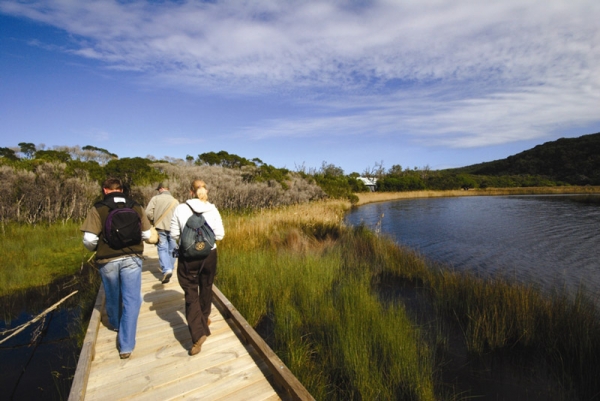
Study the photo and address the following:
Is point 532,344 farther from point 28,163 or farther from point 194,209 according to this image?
point 28,163

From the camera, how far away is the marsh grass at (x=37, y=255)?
7027mm

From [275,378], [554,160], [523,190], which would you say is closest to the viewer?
[275,378]

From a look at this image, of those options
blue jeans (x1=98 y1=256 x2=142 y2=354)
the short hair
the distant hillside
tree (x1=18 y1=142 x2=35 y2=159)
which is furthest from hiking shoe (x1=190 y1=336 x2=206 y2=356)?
the distant hillside

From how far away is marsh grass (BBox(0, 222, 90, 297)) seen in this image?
7027 millimetres

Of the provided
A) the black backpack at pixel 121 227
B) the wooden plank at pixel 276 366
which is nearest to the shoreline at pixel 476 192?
the wooden plank at pixel 276 366

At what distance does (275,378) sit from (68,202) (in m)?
14.2

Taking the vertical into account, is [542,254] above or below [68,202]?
below

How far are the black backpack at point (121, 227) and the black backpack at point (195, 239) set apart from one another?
1.60 feet

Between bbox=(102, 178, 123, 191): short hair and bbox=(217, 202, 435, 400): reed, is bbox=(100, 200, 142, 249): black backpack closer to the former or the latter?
bbox=(102, 178, 123, 191): short hair

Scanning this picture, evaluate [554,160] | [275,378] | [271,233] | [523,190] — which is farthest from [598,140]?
[275,378]

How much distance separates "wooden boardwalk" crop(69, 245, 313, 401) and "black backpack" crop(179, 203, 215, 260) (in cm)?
125

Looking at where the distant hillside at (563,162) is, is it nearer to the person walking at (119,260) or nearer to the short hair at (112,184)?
the person walking at (119,260)

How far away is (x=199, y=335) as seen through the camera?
345 centimetres

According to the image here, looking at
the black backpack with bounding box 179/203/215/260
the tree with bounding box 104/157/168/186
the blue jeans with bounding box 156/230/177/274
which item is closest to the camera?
the black backpack with bounding box 179/203/215/260
